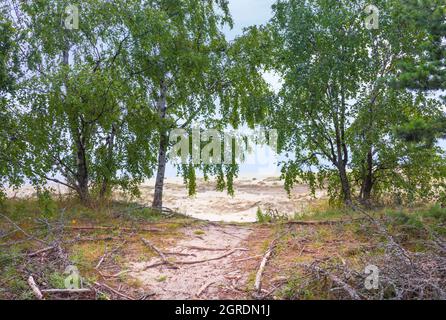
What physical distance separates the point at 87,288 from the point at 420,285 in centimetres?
466

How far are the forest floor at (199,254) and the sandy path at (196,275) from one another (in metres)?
0.02

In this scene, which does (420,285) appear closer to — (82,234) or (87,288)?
(87,288)

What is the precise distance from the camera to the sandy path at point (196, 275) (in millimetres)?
7123

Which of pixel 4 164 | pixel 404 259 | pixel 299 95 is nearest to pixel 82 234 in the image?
pixel 4 164

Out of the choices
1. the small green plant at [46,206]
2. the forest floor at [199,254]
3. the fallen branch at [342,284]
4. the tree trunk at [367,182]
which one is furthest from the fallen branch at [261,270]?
the tree trunk at [367,182]

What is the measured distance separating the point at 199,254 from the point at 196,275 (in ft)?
4.24

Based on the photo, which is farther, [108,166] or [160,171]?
[160,171]

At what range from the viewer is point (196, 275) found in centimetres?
784

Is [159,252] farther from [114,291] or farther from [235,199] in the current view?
[235,199]

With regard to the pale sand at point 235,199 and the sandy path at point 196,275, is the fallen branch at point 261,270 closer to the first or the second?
the sandy path at point 196,275

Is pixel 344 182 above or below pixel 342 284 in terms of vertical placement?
above

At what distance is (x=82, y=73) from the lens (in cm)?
1265

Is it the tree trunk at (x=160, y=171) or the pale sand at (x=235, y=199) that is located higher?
the tree trunk at (x=160, y=171)

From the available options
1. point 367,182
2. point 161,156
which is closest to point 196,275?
point 161,156
